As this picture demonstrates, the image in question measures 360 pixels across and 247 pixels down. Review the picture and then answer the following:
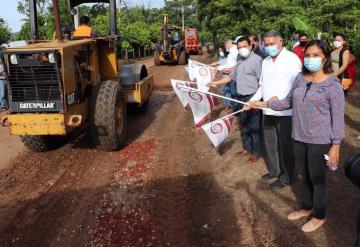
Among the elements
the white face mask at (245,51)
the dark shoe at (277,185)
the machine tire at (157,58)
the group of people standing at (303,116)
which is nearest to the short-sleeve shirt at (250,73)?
the group of people standing at (303,116)

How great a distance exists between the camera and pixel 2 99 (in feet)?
37.0

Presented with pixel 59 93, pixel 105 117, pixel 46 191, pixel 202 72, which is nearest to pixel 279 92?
pixel 105 117

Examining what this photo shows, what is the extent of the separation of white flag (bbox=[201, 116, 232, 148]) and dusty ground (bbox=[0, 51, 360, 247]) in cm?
50

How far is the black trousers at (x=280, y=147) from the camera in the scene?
15.9 ft

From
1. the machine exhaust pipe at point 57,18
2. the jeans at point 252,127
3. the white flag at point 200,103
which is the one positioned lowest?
the jeans at point 252,127

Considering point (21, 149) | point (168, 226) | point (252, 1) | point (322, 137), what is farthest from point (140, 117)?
point (252, 1)

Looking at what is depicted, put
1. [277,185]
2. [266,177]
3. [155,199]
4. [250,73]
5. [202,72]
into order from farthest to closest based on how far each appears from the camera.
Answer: [202,72]
[250,73]
[266,177]
[155,199]
[277,185]

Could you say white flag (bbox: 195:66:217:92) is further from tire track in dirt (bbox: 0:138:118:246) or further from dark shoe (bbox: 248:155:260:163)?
dark shoe (bbox: 248:155:260:163)

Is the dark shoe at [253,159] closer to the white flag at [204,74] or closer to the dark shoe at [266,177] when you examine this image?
the dark shoe at [266,177]

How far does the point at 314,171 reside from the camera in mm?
3904

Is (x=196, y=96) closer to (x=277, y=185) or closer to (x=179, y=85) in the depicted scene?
(x=179, y=85)

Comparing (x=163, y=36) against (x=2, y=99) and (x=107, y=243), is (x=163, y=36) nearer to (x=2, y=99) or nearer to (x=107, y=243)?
(x=2, y=99)

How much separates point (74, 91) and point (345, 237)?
4324 mm

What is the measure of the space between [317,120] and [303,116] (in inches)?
5.7
